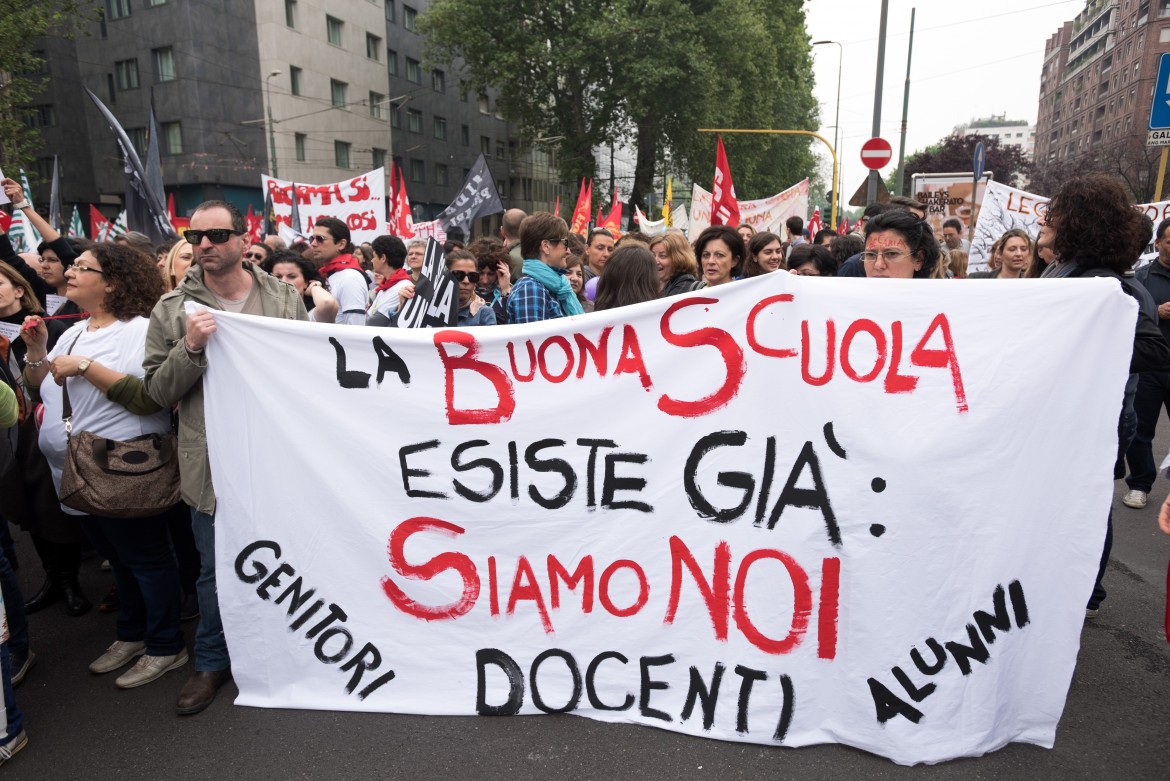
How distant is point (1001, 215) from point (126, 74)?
102 feet

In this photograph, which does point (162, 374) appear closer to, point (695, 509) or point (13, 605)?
point (13, 605)

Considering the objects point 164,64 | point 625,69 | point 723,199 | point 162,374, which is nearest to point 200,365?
point 162,374

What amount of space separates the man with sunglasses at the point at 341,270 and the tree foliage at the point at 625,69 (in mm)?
21049

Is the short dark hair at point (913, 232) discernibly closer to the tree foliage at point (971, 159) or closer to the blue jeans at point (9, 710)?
the blue jeans at point (9, 710)

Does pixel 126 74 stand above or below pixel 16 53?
above

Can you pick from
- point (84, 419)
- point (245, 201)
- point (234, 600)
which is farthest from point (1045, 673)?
point (245, 201)

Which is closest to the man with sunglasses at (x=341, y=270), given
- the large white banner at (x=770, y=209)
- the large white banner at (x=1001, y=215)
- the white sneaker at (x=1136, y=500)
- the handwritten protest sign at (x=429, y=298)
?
the handwritten protest sign at (x=429, y=298)

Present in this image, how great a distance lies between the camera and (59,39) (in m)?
29.6

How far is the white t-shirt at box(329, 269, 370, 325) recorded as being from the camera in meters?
5.00

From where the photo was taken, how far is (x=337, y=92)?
31781 mm

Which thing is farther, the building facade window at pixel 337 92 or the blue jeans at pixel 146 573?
the building facade window at pixel 337 92

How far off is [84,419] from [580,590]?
2.04m

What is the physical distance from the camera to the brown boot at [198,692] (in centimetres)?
278

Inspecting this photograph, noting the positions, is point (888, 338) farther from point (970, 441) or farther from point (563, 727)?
point (563, 727)
